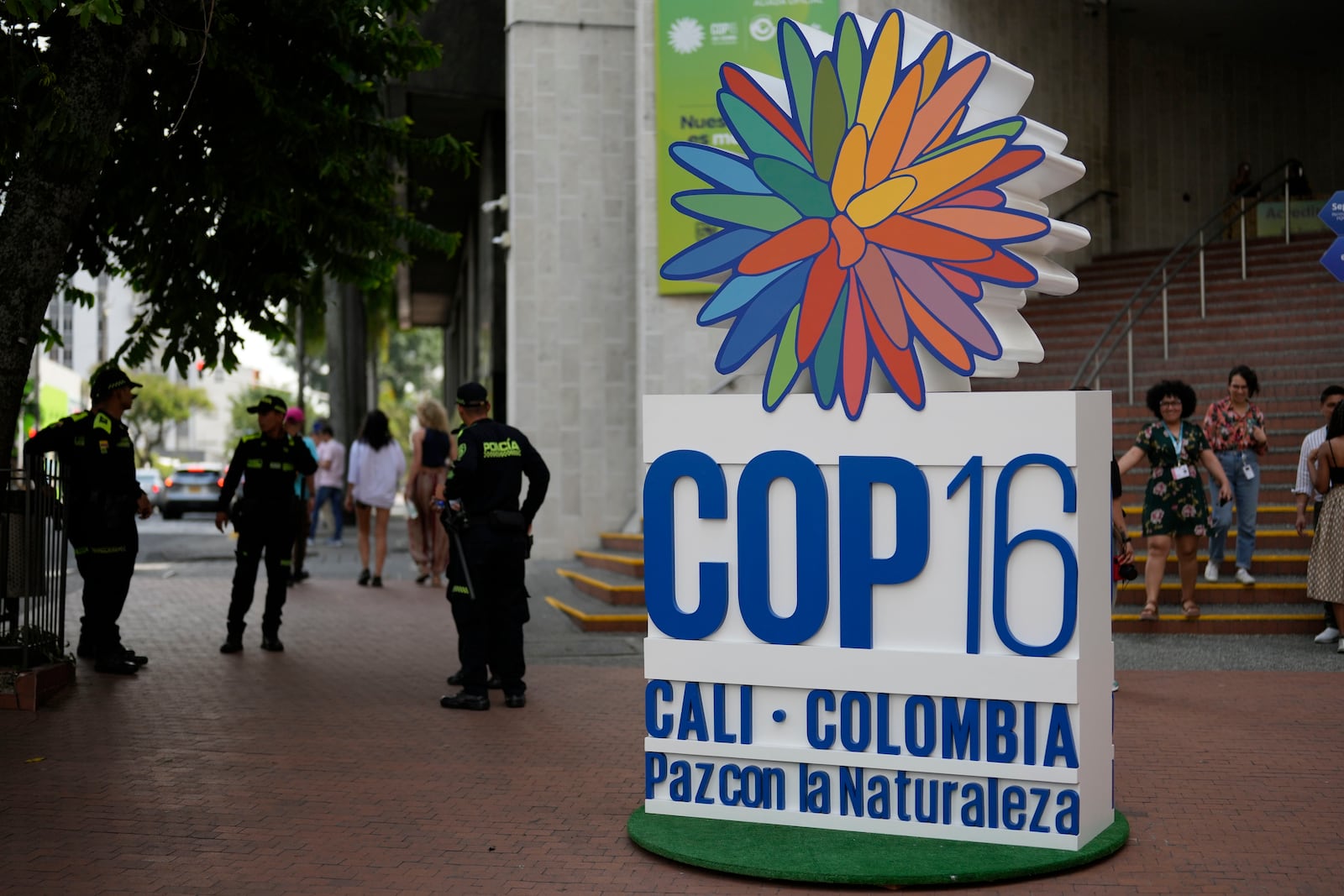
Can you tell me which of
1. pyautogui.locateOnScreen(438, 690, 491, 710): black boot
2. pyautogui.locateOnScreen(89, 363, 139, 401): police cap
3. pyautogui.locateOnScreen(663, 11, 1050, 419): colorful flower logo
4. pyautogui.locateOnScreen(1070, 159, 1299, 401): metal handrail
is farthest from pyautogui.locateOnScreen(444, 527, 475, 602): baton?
pyautogui.locateOnScreen(1070, 159, 1299, 401): metal handrail

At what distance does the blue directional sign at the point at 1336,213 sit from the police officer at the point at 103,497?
7.30 metres

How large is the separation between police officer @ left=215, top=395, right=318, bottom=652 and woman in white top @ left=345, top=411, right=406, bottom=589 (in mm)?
4297

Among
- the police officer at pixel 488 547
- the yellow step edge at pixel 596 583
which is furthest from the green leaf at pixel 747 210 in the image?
the yellow step edge at pixel 596 583

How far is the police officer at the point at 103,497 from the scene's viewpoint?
30.3 feet

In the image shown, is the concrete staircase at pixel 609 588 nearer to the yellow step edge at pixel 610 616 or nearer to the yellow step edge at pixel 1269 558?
the yellow step edge at pixel 610 616

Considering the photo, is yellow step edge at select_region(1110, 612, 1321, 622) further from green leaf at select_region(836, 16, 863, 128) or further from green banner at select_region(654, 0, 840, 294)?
green banner at select_region(654, 0, 840, 294)

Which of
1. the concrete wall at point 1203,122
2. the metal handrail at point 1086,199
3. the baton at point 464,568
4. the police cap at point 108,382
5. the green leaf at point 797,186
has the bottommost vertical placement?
the baton at point 464,568

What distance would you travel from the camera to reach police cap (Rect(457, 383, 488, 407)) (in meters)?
8.45

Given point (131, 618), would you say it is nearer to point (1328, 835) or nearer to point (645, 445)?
point (645, 445)

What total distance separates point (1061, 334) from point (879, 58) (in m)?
13.1

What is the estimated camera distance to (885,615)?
5.42m

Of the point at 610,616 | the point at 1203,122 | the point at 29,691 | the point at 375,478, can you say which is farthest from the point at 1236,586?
the point at 1203,122

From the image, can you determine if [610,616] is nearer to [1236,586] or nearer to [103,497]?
[103,497]

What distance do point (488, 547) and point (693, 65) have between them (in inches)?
382
